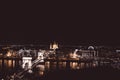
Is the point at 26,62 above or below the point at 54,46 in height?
below

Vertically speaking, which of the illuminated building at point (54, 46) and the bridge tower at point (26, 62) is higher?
the illuminated building at point (54, 46)

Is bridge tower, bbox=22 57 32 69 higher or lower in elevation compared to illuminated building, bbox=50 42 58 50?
lower

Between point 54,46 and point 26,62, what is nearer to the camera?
point 26,62

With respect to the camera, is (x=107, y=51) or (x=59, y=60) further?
(x=107, y=51)

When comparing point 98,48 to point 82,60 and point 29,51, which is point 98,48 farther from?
point 29,51

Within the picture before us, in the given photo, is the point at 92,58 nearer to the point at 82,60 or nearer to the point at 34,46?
the point at 82,60

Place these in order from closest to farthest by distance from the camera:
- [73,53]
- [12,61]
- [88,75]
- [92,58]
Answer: [88,75], [12,61], [92,58], [73,53]

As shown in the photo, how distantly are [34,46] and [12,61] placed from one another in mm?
3775

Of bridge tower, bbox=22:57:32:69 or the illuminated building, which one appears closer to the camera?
bridge tower, bbox=22:57:32:69

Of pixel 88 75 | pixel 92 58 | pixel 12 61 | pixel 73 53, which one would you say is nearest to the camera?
pixel 88 75

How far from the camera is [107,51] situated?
30625mm

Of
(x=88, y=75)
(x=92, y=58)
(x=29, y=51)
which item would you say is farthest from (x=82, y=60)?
(x=88, y=75)

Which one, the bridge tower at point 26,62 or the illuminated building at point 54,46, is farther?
the illuminated building at point 54,46

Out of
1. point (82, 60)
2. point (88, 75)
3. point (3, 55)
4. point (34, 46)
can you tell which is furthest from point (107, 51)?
point (88, 75)
